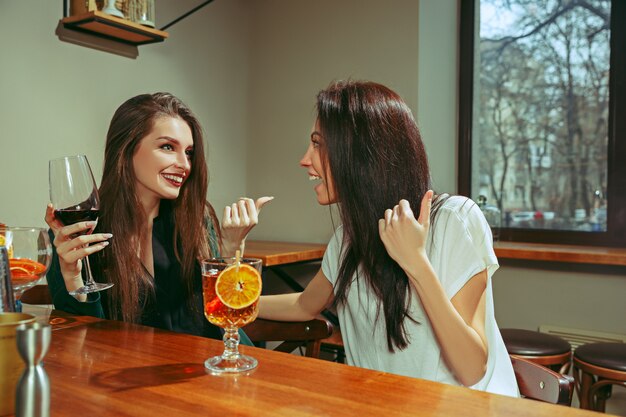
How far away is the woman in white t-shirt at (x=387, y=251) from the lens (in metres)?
1.28

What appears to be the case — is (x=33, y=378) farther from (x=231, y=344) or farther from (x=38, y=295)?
(x=38, y=295)

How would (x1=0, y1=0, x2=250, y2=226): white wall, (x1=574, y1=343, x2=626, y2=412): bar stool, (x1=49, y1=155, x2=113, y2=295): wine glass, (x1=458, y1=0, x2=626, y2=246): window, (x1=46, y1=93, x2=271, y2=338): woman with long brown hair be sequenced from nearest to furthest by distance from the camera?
(x1=49, y1=155, x2=113, y2=295): wine glass → (x1=46, y1=93, x2=271, y2=338): woman with long brown hair → (x1=574, y1=343, x2=626, y2=412): bar stool → (x1=0, y1=0, x2=250, y2=226): white wall → (x1=458, y1=0, x2=626, y2=246): window

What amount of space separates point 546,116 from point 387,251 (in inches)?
96.2

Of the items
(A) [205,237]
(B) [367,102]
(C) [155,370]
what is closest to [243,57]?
(A) [205,237]

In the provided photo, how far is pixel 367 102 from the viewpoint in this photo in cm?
134

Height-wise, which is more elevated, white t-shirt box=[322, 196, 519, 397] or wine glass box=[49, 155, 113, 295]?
wine glass box=[49, 155, 113, 295]

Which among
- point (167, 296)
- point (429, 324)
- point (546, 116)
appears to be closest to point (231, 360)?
point (429, 324)

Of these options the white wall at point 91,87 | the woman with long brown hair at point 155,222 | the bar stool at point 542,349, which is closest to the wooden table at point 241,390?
the woman with long brown hair at point 155,222

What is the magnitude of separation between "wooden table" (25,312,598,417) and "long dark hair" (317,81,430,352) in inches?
17.3

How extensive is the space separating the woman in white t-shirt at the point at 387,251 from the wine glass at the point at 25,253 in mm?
614

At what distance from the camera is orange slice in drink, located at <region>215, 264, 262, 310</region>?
91cm

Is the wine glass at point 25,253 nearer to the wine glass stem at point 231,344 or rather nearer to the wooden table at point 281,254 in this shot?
the wine glass stem at point 231,344

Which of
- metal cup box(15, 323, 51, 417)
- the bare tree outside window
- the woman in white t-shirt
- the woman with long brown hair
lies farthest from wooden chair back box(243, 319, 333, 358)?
the bare tree outside window

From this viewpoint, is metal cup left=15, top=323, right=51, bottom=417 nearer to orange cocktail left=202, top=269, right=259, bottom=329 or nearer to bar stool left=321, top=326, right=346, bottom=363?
orange cocktail left=202, top=269, right=259, bottom=329
